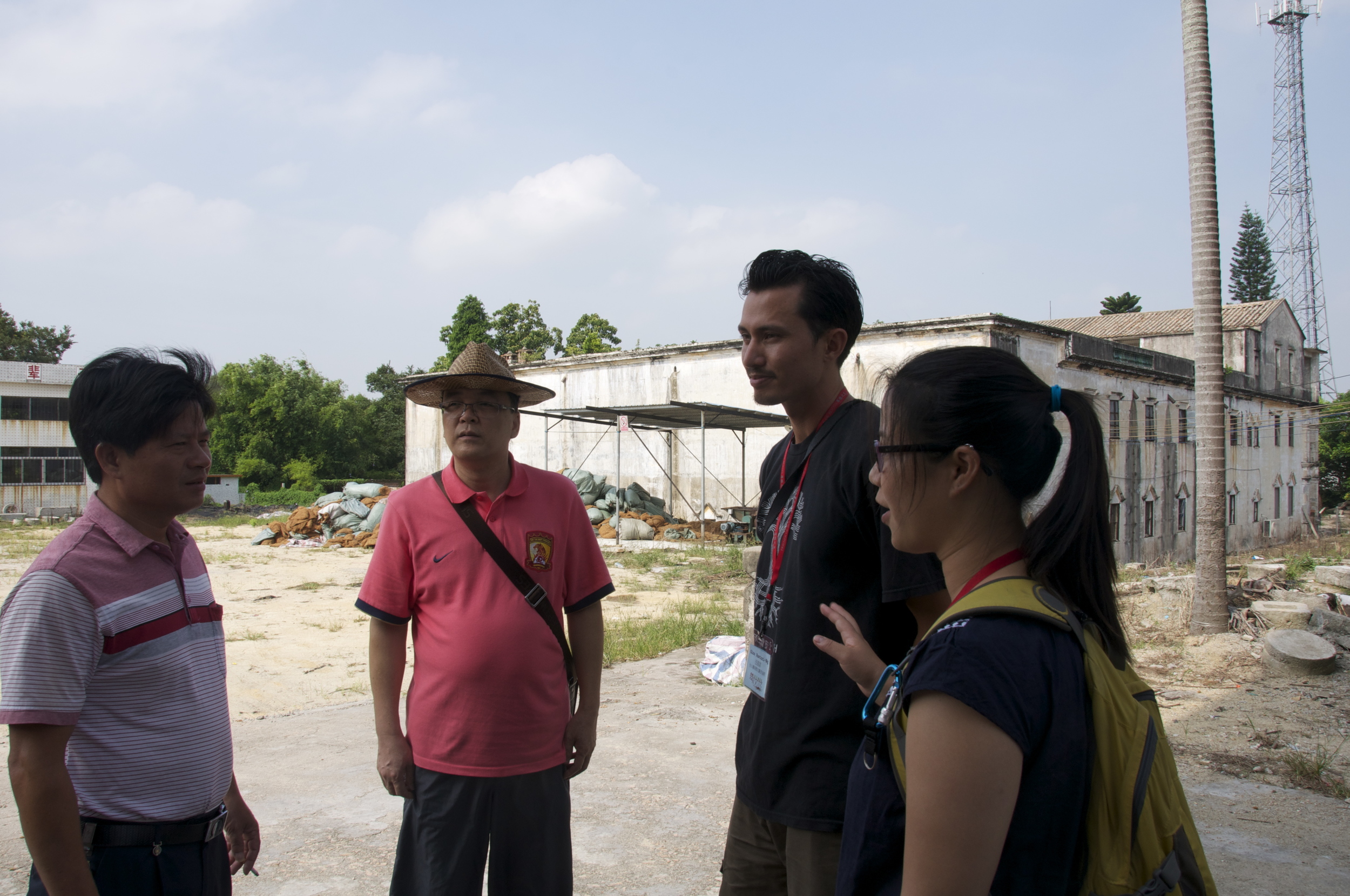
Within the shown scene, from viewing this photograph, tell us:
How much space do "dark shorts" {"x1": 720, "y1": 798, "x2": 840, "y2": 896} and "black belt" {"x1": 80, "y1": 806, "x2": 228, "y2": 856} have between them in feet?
4.05

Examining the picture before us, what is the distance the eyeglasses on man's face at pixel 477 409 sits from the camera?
2834 millimetres

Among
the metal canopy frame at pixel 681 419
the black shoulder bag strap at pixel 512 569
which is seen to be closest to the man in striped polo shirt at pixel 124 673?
the black shoulder bag strap at pixel 512 569

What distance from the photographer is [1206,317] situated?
28.6 feet

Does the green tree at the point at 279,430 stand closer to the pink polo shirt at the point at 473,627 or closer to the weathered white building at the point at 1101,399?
the weathered white building at the point at 1101,399

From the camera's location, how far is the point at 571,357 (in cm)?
2969

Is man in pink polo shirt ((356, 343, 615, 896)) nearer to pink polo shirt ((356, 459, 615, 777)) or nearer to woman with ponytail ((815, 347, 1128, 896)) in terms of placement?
pink polo shirt ((356, 459, 615, 777))

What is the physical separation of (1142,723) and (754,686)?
3.84ft

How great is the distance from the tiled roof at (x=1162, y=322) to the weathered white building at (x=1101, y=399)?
8 cm

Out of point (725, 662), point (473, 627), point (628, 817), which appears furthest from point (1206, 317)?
point (473, 627)

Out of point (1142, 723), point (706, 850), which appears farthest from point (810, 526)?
point (706, 850)

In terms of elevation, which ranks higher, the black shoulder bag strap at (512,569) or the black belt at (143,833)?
the black shoulder bag strap at (512,569)

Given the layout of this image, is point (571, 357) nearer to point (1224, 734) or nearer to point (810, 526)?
point (1224, 734)

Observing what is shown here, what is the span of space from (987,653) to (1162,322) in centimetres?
3754

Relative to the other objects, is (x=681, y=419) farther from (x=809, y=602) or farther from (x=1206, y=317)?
(x=809, y=602)
